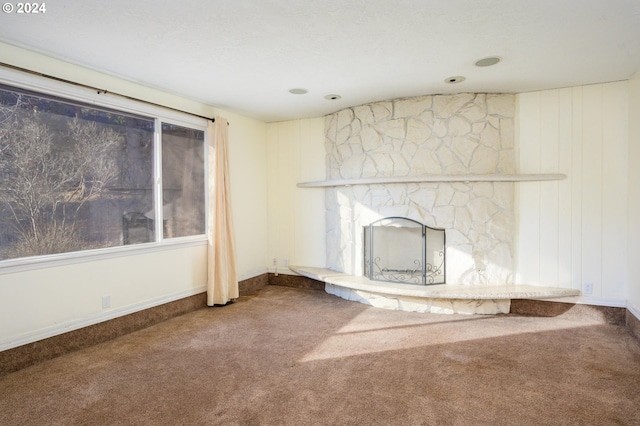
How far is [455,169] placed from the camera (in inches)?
155

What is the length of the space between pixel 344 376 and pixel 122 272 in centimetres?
226

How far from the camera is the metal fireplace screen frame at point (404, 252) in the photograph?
13.2 feet

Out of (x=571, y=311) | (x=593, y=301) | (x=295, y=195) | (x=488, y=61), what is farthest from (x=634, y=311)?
(x=295, y=195)

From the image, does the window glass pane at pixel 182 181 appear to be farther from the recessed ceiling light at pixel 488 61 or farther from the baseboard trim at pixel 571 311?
the baseboard trim at pixel 571 311

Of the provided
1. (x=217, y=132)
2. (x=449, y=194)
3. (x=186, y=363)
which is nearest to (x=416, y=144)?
(x=449, y=194)

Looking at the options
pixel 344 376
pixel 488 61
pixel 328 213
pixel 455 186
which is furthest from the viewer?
pixel 328 213

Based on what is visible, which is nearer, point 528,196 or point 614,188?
point 614,188

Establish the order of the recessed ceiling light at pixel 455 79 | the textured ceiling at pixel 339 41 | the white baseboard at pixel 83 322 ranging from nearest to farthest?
the textured ceiling at pixel 339 41, the white baseboard at pixel 83 322, the recessed ceiling light at pixel 455 79

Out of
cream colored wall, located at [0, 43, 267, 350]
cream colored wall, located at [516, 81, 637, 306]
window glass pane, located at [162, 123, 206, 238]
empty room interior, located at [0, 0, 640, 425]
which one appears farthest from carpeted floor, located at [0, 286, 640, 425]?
window glass pane, located at [162, 123, 206, 238]

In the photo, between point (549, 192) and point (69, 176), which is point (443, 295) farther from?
point (69, 176)

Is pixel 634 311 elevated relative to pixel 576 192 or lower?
lower

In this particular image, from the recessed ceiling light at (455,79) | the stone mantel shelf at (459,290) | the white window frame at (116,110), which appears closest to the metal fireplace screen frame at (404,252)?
the stone mantel shelf at (459,290)

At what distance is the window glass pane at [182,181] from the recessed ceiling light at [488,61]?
3060 mm

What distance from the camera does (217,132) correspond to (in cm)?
420
